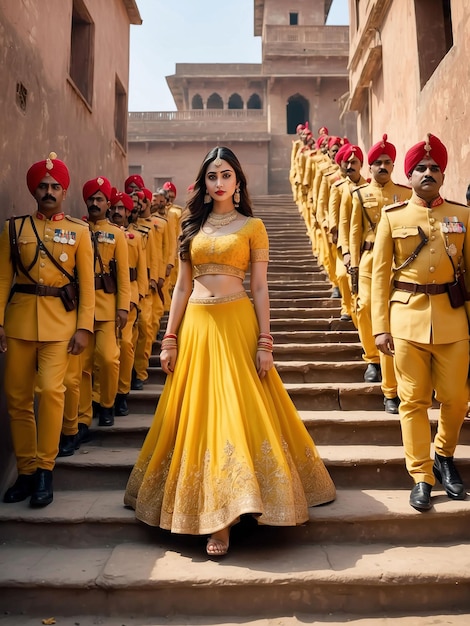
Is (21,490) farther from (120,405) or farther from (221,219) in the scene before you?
(221,219)

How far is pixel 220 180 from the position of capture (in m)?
3.12

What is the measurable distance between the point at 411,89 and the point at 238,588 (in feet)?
24.8

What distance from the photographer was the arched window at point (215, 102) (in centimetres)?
2708

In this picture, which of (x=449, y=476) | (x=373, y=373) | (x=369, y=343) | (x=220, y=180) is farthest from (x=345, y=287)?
(x=220, y=180)

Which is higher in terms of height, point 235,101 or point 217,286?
point 235,101

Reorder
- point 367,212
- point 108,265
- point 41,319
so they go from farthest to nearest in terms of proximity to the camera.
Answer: point 367,212, point 108,265, point 41,319

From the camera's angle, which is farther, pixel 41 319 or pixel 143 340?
pixel 143 340

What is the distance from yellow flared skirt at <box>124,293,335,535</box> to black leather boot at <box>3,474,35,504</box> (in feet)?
2.50

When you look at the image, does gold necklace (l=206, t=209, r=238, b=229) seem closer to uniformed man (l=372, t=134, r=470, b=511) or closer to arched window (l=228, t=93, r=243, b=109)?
uniformed man (l=372, t=134, r=470, b=511)

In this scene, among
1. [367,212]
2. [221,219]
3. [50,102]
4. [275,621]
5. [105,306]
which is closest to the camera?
[275,621]

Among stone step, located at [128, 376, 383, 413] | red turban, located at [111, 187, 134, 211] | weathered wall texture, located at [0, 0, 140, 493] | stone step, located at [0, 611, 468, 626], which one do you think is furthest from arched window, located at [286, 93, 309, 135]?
stone step, located at [0, 611, 468, 626]

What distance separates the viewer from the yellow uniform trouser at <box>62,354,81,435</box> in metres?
3.98

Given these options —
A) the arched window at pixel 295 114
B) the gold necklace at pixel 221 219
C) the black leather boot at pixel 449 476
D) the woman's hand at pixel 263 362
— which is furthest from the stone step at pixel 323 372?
the arched window at pixel 295 114

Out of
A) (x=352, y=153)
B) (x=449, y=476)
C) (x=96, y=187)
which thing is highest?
(x=352, y=153)
